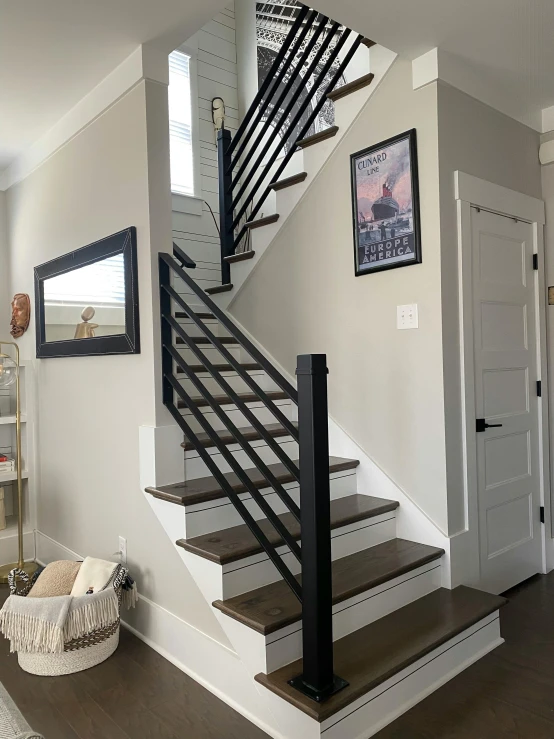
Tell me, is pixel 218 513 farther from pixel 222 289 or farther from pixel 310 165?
pixel 310 165

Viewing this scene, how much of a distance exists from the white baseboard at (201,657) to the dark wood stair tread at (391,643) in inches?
8.0

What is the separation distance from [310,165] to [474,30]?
1079 millimetres

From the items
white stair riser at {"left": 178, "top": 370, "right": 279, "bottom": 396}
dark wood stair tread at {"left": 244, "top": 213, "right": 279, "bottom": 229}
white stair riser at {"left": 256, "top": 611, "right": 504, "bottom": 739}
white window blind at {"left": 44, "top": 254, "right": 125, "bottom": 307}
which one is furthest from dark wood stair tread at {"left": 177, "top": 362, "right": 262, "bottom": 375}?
white stair riser at {"left": 256, "top": 611, "right": 504, "bottom": 739}

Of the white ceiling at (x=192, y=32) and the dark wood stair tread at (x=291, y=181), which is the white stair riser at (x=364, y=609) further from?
the white ceiling at (x=192, y=32)

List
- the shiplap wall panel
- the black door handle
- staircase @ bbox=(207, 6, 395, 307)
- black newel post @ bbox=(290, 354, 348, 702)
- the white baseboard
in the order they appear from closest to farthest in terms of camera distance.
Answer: black newel post @ bbox=(290, 354, 348, 702)
the white baseboard
the black door handle
staircase @ bbox=(207, 6, 395, 307)
the shiplap wall panel

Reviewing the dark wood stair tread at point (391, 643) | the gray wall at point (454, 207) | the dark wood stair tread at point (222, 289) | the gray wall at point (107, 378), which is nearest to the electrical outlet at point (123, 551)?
the gray wall at point (107, 378)

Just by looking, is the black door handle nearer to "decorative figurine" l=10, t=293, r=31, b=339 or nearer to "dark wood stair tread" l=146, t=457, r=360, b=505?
"dark wood stair tread" l=146, t=457, r=360, b=505

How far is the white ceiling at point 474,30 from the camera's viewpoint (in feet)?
7.40

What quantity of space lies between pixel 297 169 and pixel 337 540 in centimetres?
318

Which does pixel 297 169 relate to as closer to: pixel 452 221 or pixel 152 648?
pixel 452 221

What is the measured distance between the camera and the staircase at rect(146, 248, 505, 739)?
1.89 meters

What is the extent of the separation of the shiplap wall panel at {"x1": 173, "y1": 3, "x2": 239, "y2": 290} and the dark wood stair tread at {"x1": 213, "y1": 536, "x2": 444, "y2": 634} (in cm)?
288

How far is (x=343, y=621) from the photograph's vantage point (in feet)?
7.52

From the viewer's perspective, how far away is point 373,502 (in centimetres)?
288
